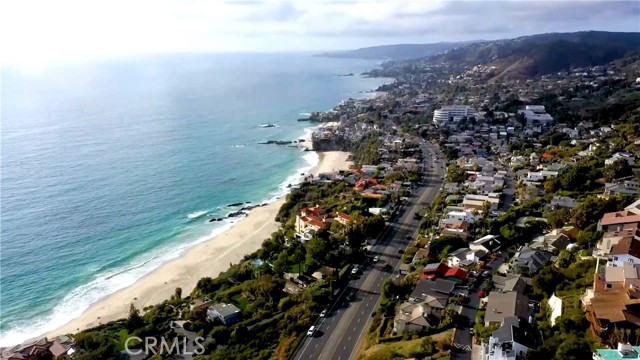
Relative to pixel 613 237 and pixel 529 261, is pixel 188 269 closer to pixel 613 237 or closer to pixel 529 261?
pixel 529 261

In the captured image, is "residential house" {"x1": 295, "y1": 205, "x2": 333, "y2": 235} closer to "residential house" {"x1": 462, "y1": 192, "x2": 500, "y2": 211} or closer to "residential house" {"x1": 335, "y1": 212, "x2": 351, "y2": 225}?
"residential house" {"x1": 335, "y1": 212, "x2": 351, "y2": 225}

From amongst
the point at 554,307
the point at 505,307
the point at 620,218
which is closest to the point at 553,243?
the point at 620,218

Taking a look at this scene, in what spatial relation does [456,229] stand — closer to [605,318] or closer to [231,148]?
[605,318]

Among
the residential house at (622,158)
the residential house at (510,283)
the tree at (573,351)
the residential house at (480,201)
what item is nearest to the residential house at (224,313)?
the residential house at (510,283)

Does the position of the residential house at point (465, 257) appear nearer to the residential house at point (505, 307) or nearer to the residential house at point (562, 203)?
the residential house at point (505, 307)

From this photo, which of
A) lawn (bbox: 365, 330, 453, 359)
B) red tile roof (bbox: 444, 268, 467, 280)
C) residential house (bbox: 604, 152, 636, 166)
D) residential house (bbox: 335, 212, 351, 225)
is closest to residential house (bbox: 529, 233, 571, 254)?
red tile roof (bbox: 444, 268, 467, 280)

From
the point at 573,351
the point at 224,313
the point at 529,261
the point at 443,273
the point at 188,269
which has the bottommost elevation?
the point at 188,269

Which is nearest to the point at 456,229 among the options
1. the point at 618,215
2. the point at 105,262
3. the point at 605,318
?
the point at 618,215
